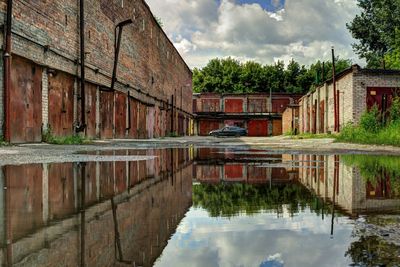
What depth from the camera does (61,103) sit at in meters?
15.8

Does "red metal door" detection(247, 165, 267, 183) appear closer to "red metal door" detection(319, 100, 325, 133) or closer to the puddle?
the puddle

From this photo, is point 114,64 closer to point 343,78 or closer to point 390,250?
point 343,78

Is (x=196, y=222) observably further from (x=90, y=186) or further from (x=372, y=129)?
(x=372, y=129)

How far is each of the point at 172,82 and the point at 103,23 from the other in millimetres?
23446

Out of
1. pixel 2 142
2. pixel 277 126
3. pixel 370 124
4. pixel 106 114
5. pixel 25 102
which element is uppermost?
pixel 277 126

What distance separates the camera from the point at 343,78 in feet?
89.5

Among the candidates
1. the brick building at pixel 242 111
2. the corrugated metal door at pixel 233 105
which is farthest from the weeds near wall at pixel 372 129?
the corrugated metal door at pixel 233 105

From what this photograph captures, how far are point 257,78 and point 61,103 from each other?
60.9 meters

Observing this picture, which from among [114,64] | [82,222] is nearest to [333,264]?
[82,222]

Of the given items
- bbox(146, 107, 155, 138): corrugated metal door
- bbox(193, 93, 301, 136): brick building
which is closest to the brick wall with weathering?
bbox(146, 107, 155, 138): corrugated metal door

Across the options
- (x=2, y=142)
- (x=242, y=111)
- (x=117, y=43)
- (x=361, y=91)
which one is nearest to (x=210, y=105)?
(x=242, y=111)

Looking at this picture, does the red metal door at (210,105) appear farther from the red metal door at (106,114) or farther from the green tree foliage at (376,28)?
the red metal door at (106,114)

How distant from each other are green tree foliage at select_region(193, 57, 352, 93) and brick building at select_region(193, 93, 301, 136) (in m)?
5.64

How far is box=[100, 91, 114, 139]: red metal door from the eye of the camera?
2084cm
